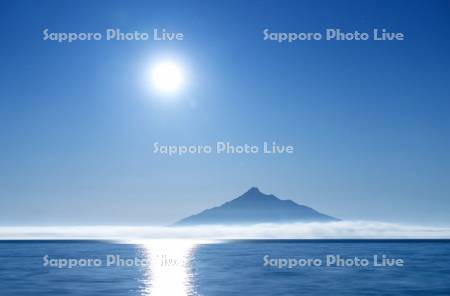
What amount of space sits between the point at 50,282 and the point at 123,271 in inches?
708

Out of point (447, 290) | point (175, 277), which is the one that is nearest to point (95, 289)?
point (175, 277)

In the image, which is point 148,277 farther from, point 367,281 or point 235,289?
point 367,281

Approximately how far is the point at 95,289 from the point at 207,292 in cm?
1196

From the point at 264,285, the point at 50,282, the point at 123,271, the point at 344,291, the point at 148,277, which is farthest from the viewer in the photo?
the point at 123,271

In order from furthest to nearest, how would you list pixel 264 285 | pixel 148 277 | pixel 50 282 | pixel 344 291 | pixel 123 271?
1. pixel 123 271
2. pixel 148 277
3. pixel 50 282
4. pixel 264 285
5. pixel 344 291

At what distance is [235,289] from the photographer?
56250mm

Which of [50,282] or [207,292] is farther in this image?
[50,282]

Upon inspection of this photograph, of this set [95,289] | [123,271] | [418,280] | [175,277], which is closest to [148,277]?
[175,277]

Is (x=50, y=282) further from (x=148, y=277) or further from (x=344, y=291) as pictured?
(x=344, y=291)

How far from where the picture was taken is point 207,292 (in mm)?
54875

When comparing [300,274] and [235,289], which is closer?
[235,289]

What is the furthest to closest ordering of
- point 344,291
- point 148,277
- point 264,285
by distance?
point 148,277 < point 264,285 < point 344,291

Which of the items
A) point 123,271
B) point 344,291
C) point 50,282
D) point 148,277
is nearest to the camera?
point 344,291

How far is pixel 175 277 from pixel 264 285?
1752 cm
